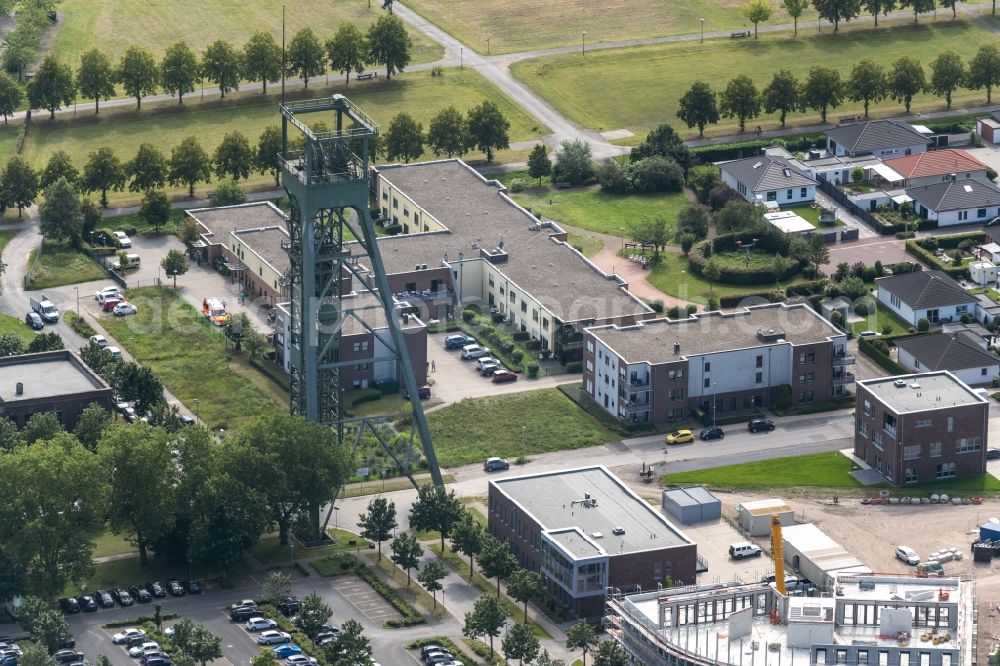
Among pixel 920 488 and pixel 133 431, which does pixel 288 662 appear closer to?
pixel 133 431

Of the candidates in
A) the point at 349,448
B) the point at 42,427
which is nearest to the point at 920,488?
the point at 349,448

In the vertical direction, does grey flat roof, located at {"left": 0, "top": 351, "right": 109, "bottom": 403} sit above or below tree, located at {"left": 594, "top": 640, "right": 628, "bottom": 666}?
above

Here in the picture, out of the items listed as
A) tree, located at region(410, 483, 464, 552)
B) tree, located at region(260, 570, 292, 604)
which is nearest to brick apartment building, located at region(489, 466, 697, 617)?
tree, located at region(410, 483, 464, 552)

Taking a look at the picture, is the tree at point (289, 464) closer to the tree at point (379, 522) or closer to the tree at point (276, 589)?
the tree at point (379, 522)

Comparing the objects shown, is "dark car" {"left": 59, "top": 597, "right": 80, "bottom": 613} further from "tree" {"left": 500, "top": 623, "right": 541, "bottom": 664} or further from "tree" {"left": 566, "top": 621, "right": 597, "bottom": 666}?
"tree" {"left": 566, "top": 621, "right": 597, "bottom": 666}

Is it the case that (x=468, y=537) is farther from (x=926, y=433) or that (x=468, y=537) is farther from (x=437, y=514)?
(x=926, y=433)

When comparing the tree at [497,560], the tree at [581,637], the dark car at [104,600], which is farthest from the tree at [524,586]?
the dark car at [104,600]

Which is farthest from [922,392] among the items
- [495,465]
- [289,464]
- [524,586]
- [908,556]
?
[289,464]

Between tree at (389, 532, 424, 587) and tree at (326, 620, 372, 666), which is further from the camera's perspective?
tree at (389, 532, 424, 587)
